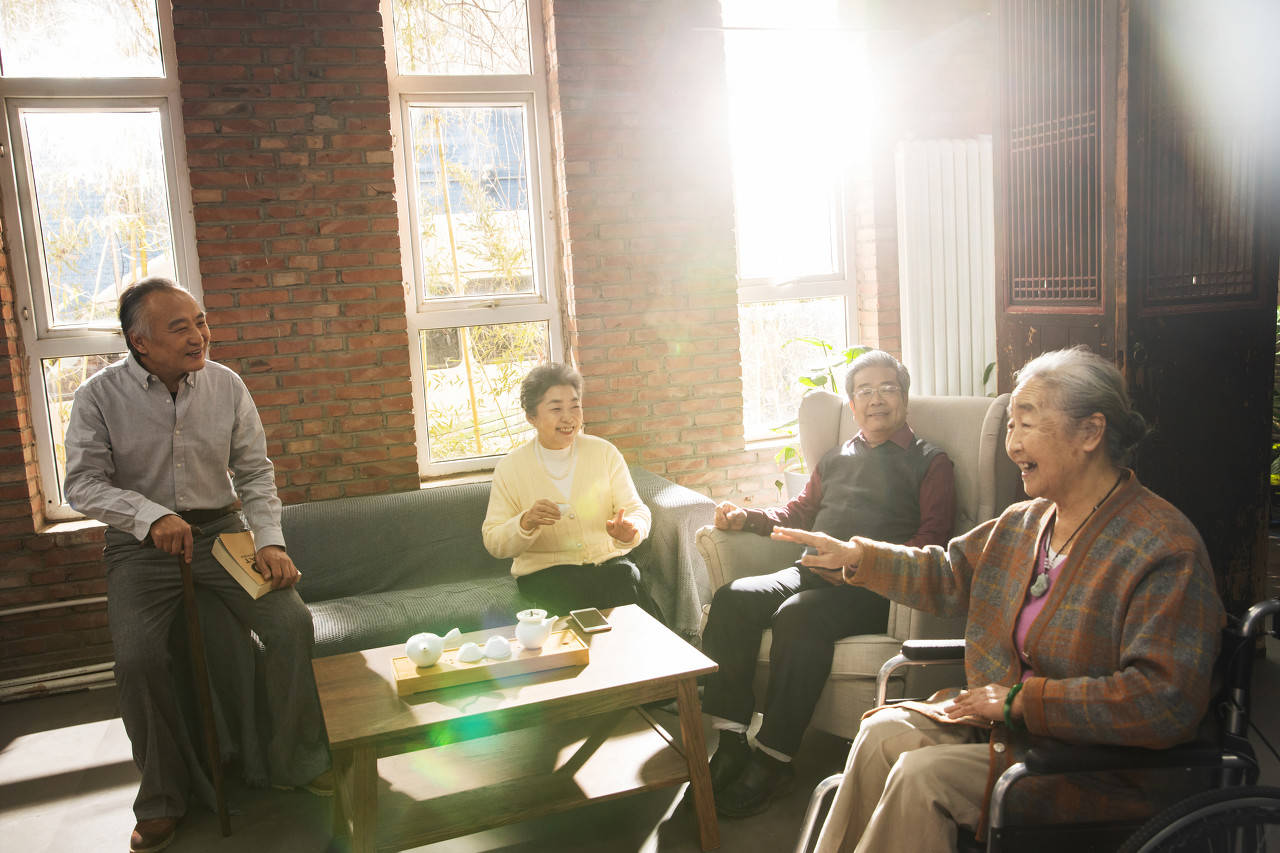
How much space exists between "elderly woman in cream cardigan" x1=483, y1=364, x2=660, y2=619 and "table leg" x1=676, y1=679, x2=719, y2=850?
0.86m

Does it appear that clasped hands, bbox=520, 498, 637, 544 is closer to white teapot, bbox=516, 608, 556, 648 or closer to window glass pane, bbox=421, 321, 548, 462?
white teapot, bbox=516, 608, 556, 648

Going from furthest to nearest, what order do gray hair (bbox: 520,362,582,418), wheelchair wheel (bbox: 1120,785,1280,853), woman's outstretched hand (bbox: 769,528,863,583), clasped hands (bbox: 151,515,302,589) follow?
gray hair (bbox: 520,362,582,418), clasped hands (bbox: 151,515,302,589), woman's outstretched hand (bbox: 769,528,863,583), wheelchair wheel (bbox: 1120,785,1280,853)

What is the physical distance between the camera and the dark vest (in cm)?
294

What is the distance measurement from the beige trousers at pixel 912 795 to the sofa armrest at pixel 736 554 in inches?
49.7

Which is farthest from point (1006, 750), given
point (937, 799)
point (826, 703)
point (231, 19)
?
point (231, 19)

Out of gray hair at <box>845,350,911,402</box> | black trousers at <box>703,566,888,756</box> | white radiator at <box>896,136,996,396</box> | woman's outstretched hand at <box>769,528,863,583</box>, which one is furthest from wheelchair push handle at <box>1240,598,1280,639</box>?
white radiator at <box>896,136,996,396</box>

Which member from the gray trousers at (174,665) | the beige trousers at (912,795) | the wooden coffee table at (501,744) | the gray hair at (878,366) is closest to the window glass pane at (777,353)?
the gray hair at (878,366)

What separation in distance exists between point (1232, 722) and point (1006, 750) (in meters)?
0.39

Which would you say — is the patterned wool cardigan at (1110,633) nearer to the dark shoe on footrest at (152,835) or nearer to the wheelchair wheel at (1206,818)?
the wheelchair wheel at (1206,818)

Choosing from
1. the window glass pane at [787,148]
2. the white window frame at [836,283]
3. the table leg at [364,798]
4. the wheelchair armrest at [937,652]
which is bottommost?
the table leg at [364,798]

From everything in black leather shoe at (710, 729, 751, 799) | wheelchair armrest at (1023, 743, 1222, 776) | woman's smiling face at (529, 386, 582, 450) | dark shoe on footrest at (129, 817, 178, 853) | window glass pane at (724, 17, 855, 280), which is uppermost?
window glass pane at (724, 17, 855, 280)

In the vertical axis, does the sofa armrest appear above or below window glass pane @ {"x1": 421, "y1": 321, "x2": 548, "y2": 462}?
below

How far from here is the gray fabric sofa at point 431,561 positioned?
11.0 ft

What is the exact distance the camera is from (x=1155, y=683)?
5.24 ft
